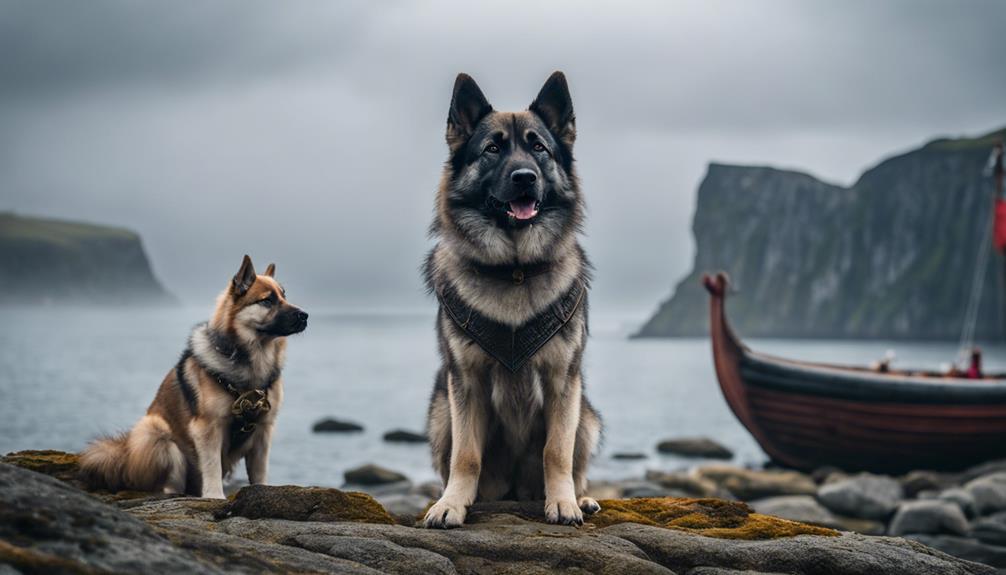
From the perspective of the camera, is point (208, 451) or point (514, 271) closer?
point (514, 271)

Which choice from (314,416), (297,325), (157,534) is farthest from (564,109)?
(314,416)

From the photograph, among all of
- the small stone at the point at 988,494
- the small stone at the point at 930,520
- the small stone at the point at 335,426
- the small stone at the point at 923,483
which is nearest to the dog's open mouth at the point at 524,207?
the small stone at the point at 930,520

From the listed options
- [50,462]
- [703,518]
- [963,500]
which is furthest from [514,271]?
[963,500]

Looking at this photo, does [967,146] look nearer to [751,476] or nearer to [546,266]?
[751,476]

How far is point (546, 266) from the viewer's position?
5.44 meters

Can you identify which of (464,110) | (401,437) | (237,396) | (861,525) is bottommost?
(401,437)

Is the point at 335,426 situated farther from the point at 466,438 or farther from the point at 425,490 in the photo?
the point at 466,438

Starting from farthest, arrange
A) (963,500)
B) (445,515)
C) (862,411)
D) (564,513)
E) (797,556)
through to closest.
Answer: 1. (862,411)
2. (963,500)
3. (564,513)
4. (445,515)
5. (797,556)

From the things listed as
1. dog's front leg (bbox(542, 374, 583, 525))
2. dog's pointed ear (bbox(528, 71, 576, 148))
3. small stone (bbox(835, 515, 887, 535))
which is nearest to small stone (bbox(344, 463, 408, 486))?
small stone (bbox(835, 515, 887, 535))

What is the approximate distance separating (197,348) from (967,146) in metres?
194

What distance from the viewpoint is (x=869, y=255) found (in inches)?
7185

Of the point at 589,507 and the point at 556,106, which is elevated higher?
the point at 556,106

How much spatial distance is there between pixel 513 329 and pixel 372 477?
56.8 ft

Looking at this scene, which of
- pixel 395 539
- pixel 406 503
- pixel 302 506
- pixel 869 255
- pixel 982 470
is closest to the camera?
pixel 395 539
